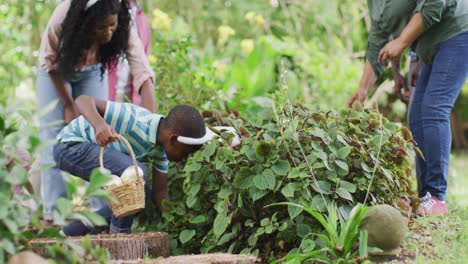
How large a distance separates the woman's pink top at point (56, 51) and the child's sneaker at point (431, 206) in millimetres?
1888

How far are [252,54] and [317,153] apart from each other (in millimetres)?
3709

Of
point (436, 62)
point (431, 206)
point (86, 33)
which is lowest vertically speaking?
point (431, 206)

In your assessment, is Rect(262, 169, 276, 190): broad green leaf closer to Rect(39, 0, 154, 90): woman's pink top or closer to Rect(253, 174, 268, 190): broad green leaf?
Rect(253, 174, 268, 190): broad green leaf

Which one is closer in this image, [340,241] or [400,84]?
[340,241]

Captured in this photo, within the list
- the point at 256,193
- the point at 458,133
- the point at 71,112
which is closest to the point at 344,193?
the point at 256,193

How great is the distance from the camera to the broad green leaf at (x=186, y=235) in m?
3.72

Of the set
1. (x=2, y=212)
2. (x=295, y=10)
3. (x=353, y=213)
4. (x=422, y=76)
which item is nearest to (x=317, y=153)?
(x=353, y=213)

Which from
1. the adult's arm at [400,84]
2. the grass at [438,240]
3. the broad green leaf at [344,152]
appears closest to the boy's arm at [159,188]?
the broad green leaf at [344,152]

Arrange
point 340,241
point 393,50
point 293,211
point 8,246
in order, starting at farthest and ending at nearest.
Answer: point 393,50 < point 293,211 < point 340,241 < point 8,246

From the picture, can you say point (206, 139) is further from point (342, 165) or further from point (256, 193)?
point (342, 165)

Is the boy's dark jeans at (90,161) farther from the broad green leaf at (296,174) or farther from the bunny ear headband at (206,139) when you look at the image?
the broad green leaf at (296,174)

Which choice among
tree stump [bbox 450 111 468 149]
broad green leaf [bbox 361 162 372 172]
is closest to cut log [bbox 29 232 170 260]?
broad green leaf [bbox 361 162 372 172]

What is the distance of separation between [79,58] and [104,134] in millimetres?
941

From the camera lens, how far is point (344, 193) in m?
3.40
